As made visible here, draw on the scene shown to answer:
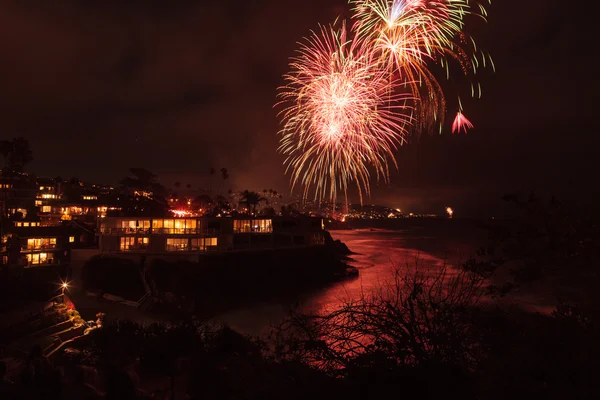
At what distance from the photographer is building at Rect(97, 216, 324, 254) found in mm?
34312

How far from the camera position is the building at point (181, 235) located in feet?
113

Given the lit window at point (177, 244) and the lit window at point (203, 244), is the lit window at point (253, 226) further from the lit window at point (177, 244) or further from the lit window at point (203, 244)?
the lit window at point (177, 244)

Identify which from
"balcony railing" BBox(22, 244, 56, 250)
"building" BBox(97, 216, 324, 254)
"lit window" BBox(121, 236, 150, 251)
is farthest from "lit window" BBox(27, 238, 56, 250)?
"lit window" BBox(121, 236, 150, 251)

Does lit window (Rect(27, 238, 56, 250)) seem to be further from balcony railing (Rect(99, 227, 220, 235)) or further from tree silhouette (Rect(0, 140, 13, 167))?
tree silhouette (Rect(0, 140, 13, 167))

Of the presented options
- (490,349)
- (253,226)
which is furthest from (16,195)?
(490,349)

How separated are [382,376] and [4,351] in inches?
654

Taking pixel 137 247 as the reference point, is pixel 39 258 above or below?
below

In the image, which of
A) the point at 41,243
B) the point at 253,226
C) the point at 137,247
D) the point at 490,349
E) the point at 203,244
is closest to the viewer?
the point at 490,349

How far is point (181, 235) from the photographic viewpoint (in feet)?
115

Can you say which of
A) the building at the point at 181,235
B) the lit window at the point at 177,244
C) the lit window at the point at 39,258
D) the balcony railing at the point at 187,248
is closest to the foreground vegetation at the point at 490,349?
the balcony railing at the point at 187,248

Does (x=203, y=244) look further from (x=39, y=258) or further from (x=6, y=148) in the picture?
(x=6, y=148)

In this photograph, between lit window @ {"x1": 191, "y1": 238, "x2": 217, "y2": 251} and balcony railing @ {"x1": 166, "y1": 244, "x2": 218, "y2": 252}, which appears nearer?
balcony railing @ {"x1": 166, "y1": 244, "x2": 218, "y2": 252}

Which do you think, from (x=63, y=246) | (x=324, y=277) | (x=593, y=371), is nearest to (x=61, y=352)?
(x=593, y=371)

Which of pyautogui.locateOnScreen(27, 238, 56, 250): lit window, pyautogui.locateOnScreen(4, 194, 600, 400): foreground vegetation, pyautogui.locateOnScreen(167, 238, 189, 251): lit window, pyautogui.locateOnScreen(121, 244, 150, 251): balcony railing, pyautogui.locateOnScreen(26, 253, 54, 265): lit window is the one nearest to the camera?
pyautogui.locateOnScreen(4, 194, 600, 400): foreground vegetation
